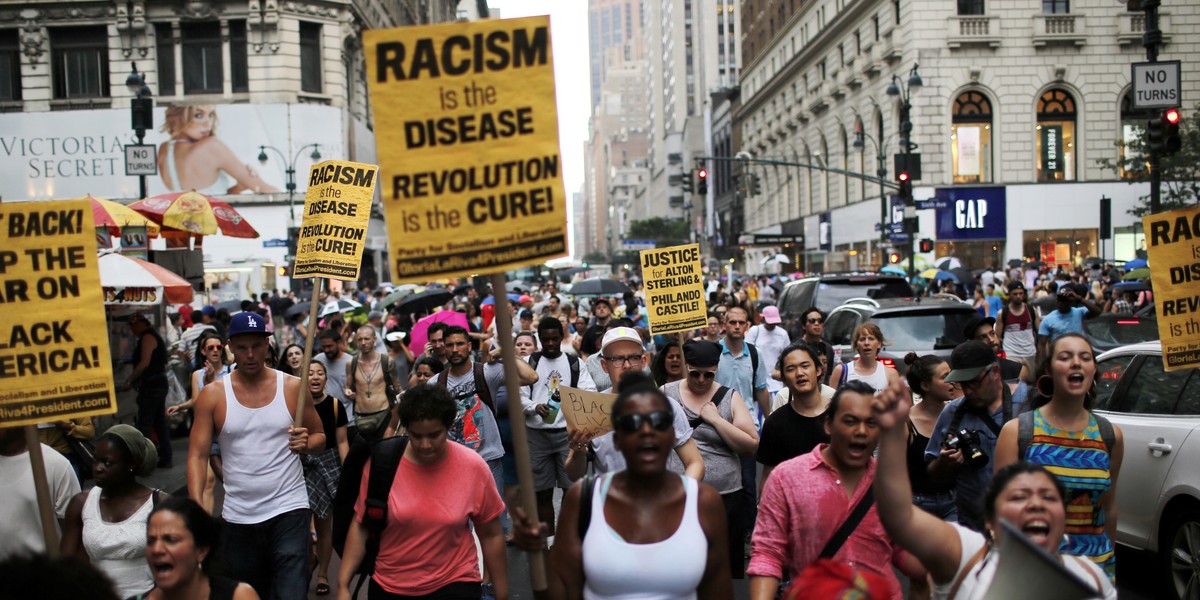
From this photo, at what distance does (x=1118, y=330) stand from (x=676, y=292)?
19.7ft

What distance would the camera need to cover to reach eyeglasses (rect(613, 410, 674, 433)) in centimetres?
350

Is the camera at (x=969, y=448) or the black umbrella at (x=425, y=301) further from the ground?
the black umbrella at (x=425, y=301)

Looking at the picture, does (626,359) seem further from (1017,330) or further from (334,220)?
(1017,330)

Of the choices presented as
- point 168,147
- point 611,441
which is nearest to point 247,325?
point 611,441

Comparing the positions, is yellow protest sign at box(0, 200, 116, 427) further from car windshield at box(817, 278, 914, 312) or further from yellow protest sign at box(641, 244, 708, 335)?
car windshield at box(817, 278, 914, 312)

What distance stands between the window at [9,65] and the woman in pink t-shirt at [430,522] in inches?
1927

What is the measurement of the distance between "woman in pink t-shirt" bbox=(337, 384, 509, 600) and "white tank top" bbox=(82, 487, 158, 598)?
0.84m

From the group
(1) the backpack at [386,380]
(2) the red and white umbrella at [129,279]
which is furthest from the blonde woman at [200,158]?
(1) the backpack at [386,380]

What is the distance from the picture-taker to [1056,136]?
1719 inches

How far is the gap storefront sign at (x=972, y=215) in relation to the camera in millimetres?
43438

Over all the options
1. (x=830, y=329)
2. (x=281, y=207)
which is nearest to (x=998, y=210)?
(x=281, y=207)

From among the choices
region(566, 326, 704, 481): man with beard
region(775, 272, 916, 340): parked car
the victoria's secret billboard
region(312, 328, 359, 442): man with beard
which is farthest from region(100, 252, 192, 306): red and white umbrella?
the victoria's secret billboard

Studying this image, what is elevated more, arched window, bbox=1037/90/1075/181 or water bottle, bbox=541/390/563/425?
arched window, bbox=1037/90/1075/181

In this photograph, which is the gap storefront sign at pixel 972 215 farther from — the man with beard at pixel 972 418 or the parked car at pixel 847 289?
the man with beard at pixel 972 418
